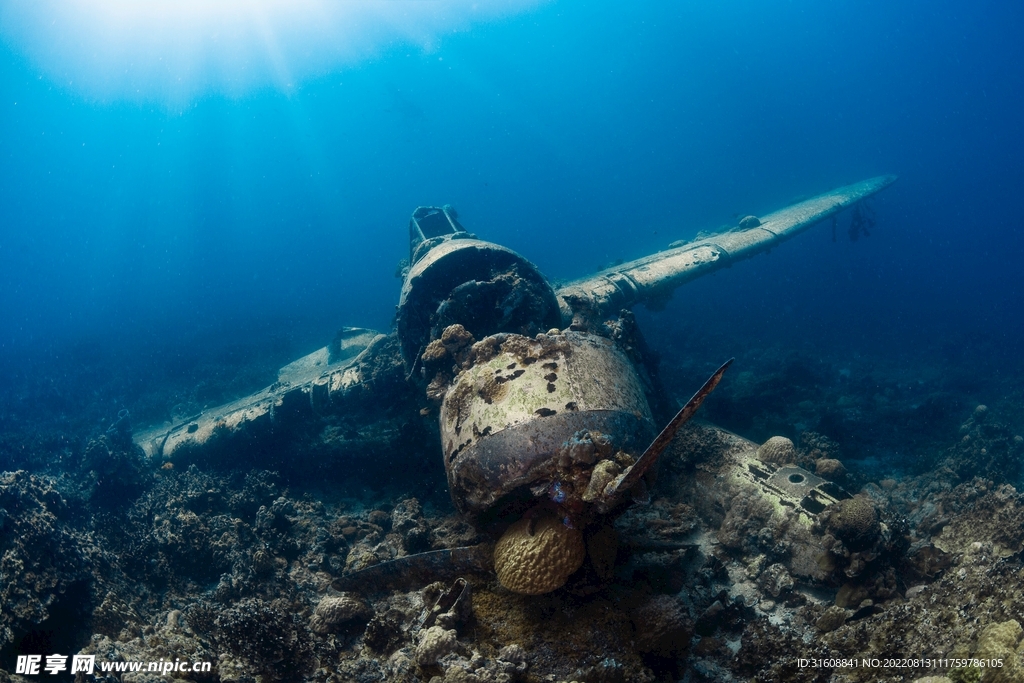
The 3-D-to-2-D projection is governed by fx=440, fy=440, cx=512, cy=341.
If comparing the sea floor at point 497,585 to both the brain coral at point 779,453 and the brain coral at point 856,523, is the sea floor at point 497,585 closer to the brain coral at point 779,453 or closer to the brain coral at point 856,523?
the brain coral at point 856,523

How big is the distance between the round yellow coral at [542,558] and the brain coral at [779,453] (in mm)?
3260

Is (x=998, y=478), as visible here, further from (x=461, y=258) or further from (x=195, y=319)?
(x=195, y=319)

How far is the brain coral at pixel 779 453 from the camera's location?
212 inches

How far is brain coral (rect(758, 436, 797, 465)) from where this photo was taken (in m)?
5.38

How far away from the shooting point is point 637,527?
4406 mm

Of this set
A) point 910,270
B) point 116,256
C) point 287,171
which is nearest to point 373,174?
point 287,171

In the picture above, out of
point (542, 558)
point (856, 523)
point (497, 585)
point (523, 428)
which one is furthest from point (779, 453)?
point (497, 585)

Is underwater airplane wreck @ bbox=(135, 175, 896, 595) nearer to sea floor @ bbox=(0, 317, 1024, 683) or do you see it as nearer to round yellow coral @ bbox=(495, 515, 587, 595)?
round yellow coral @ bbox=(495, 515, 587, 595)

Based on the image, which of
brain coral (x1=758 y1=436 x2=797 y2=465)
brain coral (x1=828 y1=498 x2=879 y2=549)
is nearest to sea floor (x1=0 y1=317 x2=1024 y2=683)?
brain coral (x1=828 y1=498 x2=879 y2=549)

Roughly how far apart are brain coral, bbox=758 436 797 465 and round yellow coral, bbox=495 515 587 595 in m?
3.26

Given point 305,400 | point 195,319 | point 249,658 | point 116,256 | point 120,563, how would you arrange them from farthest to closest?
point 116,256 < point 195,319 < point 305,400 < point 120,563 < point 249,658

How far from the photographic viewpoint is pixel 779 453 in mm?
5414

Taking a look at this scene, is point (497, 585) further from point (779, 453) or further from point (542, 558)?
point (779, 453)

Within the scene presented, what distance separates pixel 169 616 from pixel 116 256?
180m
